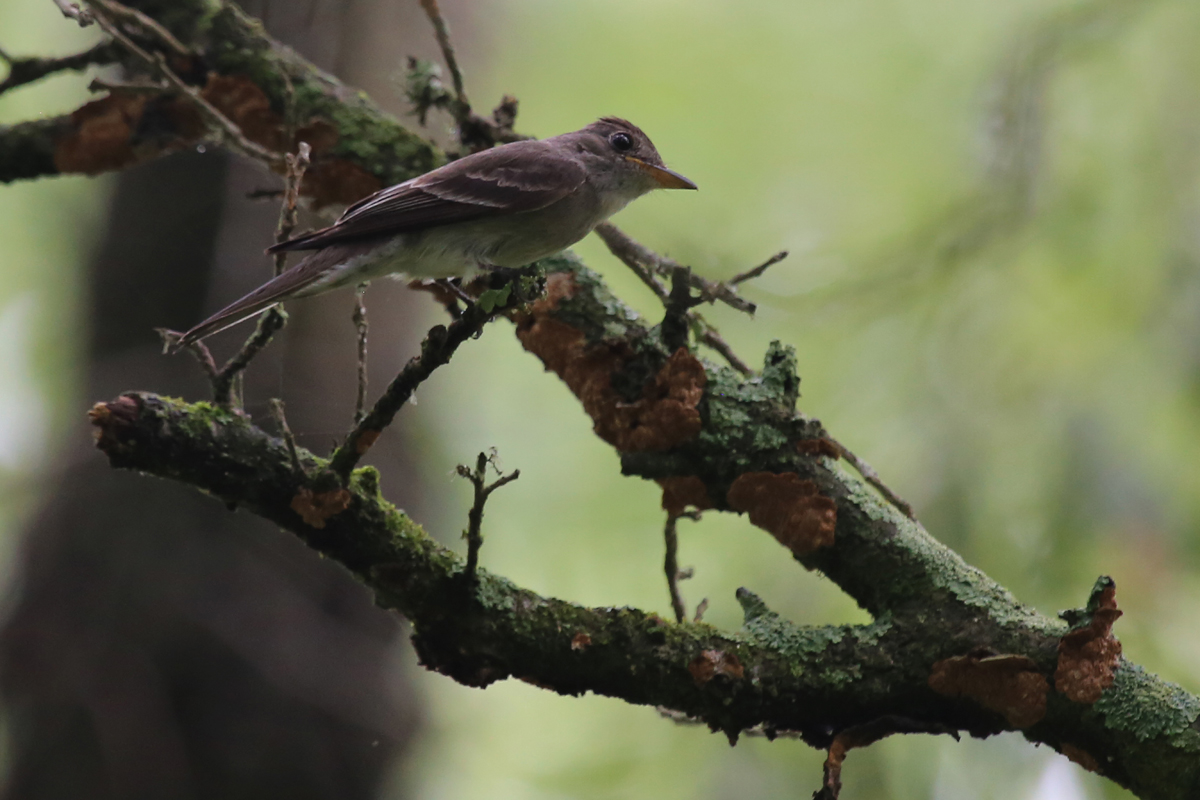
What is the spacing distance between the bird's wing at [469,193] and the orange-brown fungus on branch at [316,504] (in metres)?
0.82

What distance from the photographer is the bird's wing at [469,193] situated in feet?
10.0

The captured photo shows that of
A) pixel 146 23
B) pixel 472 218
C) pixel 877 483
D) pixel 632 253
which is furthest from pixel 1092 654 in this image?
pixel 146 23

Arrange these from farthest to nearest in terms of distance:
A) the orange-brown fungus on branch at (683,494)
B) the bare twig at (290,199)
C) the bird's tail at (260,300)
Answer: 1. the orange-brown fungus on branch at (683,494)
2. the bare twig at (290,199)
3. the bird's tail at (260,300)

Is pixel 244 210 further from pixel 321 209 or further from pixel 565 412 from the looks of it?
pixel 565 412

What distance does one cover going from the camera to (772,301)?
448cm

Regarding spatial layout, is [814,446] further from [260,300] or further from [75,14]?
[75,14]

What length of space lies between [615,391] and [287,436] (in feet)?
3.69

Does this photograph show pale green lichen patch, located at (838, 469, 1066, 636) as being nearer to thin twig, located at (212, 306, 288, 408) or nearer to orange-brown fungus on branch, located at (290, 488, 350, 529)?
orange-brown fungus on branch, located at (290, 488, 350, 529)

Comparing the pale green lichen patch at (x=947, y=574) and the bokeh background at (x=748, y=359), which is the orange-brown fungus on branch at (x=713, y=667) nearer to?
the pale green lichen patch at (x=947, y=574)

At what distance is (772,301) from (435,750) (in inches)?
101

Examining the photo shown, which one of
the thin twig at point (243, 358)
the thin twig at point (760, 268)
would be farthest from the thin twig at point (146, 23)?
the thin twig at point (760, 268)

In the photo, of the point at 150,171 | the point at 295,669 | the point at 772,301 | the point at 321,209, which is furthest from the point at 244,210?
the point at 772,301

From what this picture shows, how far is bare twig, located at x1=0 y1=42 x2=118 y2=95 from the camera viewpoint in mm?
3789

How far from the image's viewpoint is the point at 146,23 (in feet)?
12.2
